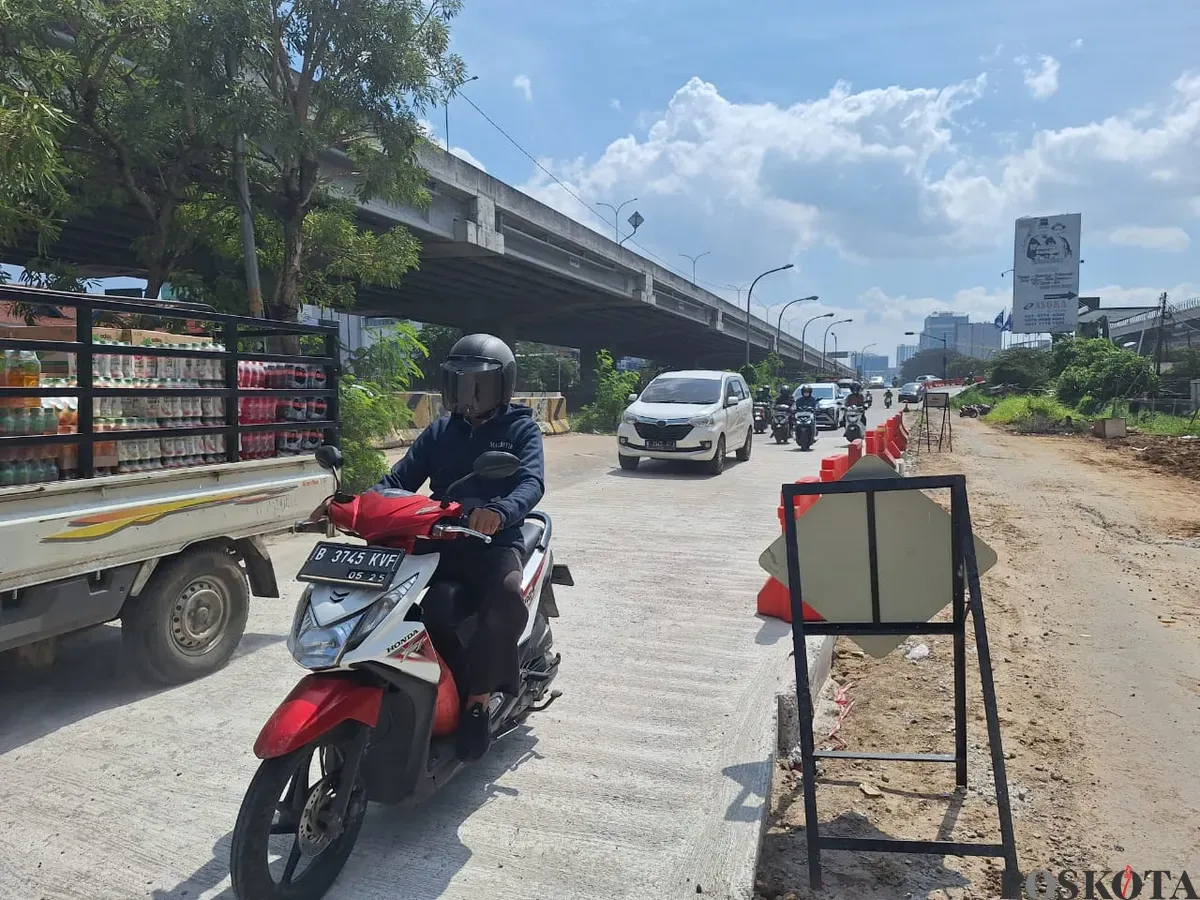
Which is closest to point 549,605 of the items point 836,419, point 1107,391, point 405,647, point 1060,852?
point 405,647

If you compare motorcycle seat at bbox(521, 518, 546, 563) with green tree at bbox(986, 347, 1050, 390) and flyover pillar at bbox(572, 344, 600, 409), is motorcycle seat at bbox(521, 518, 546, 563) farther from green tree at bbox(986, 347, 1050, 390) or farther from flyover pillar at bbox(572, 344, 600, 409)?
green tree at bbox(986, 347, 1050, 390)

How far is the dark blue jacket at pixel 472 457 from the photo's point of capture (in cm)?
356

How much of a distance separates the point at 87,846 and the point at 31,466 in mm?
1666

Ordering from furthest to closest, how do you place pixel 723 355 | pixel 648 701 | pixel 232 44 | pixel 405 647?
pixel 723 355 → pixel 232 44 → pixel 648 701 → pixel 405 647

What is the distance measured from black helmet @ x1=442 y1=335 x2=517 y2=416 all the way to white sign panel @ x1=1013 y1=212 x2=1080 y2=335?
5675 centimetres

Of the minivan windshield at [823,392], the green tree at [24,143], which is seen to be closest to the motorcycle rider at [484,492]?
the green tree at [24,143]

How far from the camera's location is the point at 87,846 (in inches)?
118

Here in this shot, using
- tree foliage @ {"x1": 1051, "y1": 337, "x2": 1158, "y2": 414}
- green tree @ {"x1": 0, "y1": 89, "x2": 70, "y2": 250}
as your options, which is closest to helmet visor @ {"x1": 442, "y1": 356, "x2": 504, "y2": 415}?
green tree @ {"x1": 0, "y1": 89, "x2": 70, "y2": 250}

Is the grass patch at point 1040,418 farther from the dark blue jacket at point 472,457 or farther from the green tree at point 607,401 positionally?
the dark blue jacket at point 472,457

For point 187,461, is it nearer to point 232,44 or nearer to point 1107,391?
point 232,44

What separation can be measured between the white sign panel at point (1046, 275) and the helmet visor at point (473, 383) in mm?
56816

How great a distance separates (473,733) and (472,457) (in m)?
1.13

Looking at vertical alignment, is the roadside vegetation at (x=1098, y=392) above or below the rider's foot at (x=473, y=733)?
above

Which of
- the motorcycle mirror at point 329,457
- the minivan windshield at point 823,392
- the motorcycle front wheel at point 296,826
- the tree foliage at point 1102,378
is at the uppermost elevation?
the tree foliage at point 1102,378
